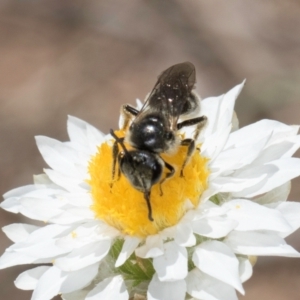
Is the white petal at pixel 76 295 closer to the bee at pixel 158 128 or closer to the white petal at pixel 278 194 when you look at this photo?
the bee at pixel 158 128

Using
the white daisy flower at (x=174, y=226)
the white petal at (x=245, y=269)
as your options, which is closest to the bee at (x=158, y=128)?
the white daisy flower at (x=174, y=226)

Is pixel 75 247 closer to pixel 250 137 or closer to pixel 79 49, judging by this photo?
pixel 250 137

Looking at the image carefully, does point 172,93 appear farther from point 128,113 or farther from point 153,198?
point 153,198

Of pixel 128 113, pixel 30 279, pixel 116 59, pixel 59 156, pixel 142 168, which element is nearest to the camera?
pixel 142 168

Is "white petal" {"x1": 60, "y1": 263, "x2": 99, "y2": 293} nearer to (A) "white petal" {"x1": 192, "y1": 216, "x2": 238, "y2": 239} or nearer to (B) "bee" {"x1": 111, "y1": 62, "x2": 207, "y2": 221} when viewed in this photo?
(B) "bee" {"x1": 111, "y1": 62, "x2": 207, "y2": 221}

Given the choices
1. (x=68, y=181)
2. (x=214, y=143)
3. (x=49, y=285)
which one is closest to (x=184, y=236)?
(x=214, y=143)

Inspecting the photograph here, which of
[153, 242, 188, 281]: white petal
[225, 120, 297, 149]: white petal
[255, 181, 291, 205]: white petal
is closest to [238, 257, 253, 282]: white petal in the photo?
[153, 242, 188, 281]: white petal

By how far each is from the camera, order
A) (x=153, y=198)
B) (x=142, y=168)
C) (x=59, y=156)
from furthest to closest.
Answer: (x=59, y=156), (x=153, y=198), (x=142, y=168)
